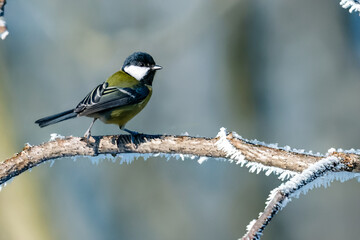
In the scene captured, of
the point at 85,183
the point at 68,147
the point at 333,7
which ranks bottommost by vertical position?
the point at 68,147

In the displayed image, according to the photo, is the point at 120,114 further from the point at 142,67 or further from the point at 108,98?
the point at 142,67

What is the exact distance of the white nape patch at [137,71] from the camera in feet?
11.1

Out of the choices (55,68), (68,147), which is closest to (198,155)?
(68,147)

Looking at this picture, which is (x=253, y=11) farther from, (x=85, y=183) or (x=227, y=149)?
(x=227, y=149)

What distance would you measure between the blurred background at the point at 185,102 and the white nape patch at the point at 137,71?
328 cm

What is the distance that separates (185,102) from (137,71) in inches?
187

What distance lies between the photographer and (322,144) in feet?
21.7

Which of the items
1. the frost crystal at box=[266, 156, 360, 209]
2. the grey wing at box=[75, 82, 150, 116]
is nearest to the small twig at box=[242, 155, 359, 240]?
the frost crystal at box=[266, 156, 360, 209]

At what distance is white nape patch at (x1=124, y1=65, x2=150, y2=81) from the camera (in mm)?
3376

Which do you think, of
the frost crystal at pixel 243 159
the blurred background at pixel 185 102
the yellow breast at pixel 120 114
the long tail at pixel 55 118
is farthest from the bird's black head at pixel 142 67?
the blurred background at pixel 185 102

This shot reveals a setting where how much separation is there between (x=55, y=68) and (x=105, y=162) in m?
1.88

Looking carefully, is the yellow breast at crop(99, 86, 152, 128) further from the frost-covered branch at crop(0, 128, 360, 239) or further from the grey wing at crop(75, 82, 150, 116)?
the frost-covered branch at crop(0, 128, 360, 239)

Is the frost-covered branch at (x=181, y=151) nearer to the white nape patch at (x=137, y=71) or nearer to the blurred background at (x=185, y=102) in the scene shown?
the white nape patch at (x=137, y=71)

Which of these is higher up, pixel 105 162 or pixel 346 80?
pixel 346 80
